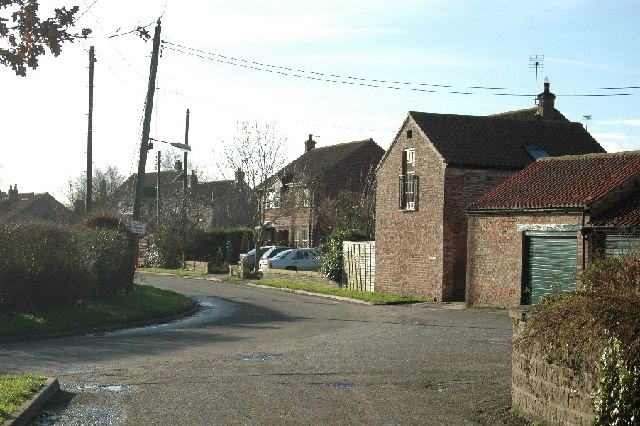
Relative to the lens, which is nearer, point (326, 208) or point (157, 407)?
point (157, 407)

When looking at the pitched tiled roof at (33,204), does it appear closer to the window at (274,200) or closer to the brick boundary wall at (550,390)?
the window at (274,200)

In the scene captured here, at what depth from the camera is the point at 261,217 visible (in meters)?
53.2

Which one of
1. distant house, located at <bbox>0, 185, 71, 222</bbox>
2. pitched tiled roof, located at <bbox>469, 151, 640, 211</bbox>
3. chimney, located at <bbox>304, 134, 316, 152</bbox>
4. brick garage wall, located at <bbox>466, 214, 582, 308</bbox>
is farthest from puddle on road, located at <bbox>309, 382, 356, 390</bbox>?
distant house, located at <bbox>0, 185, 71, 222</bbox>

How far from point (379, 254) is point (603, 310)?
2739 cm

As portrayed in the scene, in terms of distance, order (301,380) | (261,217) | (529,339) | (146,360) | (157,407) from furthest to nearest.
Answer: (261,217)
(146,360)
(301,380)
(157,407)
(529,339)

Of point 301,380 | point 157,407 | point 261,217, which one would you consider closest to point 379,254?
point 261,217

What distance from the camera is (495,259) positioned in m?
28.7

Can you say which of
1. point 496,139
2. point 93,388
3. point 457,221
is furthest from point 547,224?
point 93,388

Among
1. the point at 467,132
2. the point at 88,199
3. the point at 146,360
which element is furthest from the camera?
the point at 88,199

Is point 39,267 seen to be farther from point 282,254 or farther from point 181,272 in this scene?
point 181,272

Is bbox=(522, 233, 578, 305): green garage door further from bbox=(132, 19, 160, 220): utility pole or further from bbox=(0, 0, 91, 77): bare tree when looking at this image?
bbox=(0, 0, 91, 77): bare tree

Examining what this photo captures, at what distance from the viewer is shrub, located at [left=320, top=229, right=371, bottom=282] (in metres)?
39.9

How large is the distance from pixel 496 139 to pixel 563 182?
6.79 m

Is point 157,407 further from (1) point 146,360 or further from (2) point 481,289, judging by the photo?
(2) point 481,289
